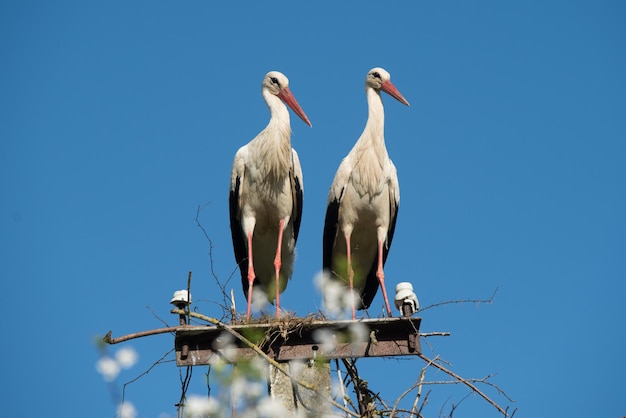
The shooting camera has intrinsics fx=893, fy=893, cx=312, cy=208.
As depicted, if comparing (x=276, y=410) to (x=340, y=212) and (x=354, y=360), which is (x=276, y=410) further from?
(x=340, y=212)

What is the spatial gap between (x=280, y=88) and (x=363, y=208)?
133 centimetres

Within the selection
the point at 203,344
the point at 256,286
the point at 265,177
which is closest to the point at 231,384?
the point at 203,344

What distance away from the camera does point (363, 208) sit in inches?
289

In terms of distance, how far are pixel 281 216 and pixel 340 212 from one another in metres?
0.49

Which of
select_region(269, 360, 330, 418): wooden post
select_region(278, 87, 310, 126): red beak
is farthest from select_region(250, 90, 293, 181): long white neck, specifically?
select_region(269, 360, 330, 418): wooden post

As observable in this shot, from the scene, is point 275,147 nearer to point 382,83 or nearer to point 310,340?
point 382,83

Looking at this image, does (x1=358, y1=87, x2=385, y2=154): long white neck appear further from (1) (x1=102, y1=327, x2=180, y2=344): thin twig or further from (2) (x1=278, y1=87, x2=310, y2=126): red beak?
(1) (x1=102, y1=327, x2=180, y2=344): thin twig

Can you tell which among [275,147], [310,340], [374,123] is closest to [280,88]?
[275,147]

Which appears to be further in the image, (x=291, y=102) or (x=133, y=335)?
(x=291, y=102)

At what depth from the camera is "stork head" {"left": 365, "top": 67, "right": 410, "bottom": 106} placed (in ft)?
26.0

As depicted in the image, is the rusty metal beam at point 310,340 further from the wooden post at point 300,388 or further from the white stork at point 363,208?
the white stork at point 363,208

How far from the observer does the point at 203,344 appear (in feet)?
16.8

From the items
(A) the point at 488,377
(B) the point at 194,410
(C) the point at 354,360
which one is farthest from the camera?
(C) the point at 354,360

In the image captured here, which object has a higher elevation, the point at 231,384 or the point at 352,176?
the point at 352,176
